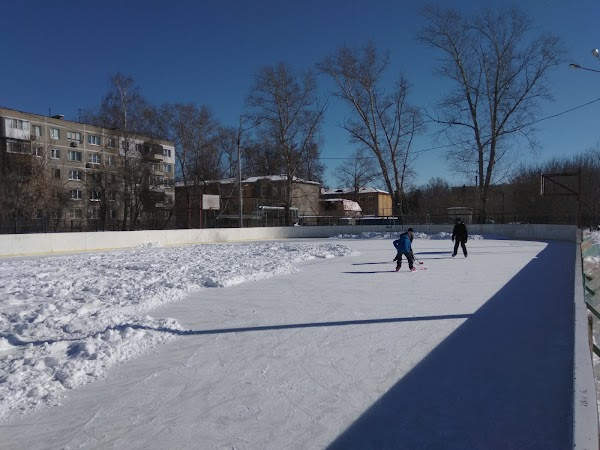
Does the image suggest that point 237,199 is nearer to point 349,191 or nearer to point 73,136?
point 73,136

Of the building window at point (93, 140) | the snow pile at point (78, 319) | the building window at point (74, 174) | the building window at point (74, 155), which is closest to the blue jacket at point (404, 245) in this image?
the snow pile at point (78, 319)

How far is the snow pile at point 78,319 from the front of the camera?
4344 mm

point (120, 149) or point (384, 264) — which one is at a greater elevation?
point (120, 149)

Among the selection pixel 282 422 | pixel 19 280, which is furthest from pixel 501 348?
pixel 19 280

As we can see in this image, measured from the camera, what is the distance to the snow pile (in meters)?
4.34

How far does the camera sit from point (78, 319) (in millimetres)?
6652

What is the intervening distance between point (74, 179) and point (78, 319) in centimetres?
4722

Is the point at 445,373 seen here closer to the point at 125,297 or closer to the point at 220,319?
the point at 220,319

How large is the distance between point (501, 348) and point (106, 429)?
404cm

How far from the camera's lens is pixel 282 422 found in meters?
3.45

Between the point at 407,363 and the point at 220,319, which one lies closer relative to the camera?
the point at 407,363

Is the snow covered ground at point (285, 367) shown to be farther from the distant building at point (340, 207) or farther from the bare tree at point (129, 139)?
the distant building at point (340, 207)

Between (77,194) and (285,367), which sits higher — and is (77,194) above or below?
above

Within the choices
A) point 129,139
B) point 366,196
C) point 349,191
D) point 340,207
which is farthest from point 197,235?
point 349,191
